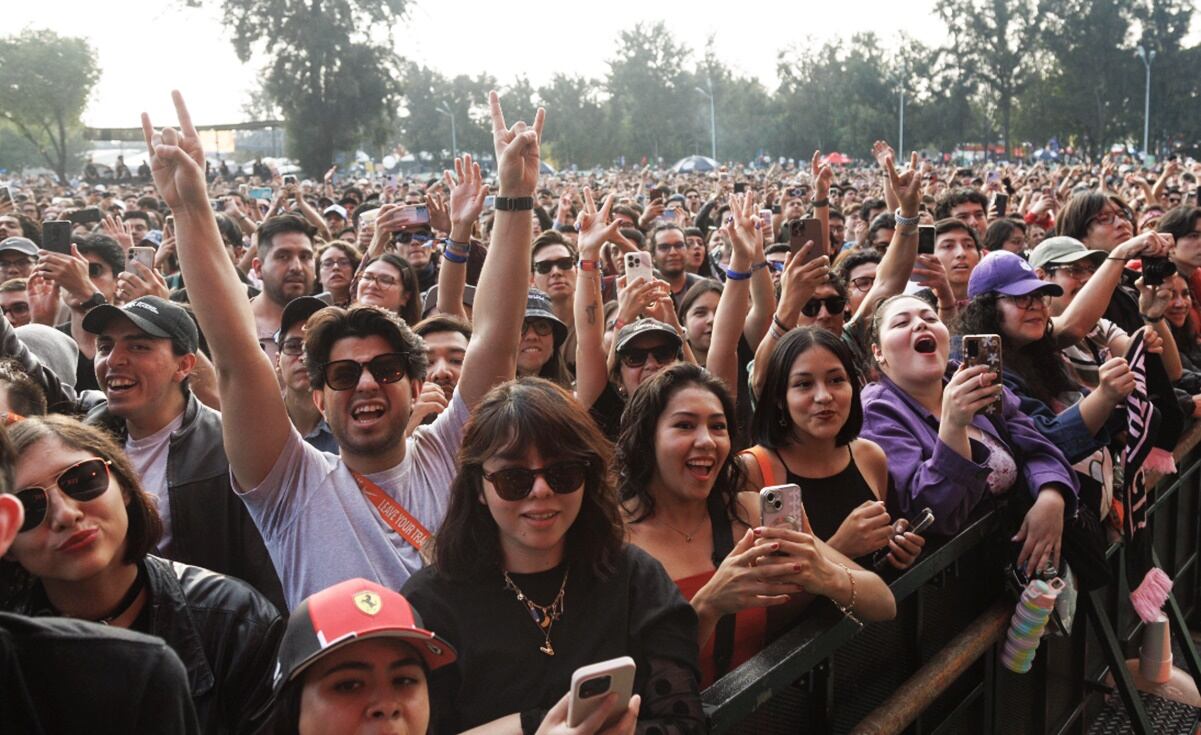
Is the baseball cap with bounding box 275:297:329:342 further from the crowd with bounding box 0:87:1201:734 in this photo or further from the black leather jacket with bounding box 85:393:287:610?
the black leather jacket with bounding box 85:393:287:610

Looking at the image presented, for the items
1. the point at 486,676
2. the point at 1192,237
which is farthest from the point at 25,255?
the point at 1192,237

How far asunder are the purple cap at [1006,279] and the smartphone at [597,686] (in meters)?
3.10

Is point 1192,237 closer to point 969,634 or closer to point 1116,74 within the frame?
point 969,634

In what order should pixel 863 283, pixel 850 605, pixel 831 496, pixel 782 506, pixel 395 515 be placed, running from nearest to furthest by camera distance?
pixel 782 506
pixel 850 605
pixel 395 515
pixel 831 496
pixel 863 283

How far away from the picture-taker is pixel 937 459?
3.35 m

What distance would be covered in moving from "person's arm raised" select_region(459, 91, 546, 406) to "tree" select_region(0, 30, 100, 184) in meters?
72.2

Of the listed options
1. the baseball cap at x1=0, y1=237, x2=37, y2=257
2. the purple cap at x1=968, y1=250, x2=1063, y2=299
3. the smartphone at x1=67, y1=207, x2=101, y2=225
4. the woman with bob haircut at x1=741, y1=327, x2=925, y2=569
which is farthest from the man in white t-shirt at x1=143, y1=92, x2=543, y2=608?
the smartphone at x1=67, y1=207, x2=101, y2=225

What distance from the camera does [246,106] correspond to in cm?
10931

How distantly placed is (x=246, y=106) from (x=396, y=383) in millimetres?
115192

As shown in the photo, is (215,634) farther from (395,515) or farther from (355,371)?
(355,371)

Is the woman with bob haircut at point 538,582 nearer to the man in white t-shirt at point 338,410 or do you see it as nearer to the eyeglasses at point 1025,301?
the man in white t-shirt at point 338,410

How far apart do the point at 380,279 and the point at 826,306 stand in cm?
216

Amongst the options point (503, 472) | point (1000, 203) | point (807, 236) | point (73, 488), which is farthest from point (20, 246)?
point (1000, 203)

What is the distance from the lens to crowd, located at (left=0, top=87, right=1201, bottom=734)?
6.81ft
